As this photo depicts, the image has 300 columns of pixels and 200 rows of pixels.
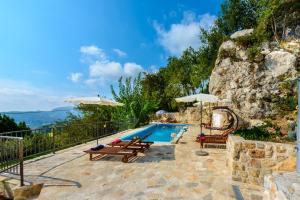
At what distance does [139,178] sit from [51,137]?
5842mm

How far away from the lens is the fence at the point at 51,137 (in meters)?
5.94

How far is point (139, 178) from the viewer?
525 centimetres

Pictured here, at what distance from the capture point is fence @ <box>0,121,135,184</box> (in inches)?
234

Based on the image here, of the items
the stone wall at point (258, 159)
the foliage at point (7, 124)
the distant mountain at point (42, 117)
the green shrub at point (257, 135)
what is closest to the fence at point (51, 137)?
the distant mountain at point (42, 117)

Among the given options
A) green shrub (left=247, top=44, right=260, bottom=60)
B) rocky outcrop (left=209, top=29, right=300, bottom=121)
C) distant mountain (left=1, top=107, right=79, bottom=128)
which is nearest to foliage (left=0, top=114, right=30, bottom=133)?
distant mountain (left=1, top=107, right=79, bottom=128)

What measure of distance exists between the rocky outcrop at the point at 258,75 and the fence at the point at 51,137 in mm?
10273

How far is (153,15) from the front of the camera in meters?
20.9

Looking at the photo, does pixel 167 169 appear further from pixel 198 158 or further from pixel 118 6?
pixel 118 6

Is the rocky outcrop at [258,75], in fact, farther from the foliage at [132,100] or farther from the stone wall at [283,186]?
the stone wall at [283,186]

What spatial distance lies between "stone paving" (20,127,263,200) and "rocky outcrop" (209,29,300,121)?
12428 millimetres

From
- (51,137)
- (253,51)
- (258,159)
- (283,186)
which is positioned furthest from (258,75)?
(283,186)

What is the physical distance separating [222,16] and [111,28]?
16784 mm

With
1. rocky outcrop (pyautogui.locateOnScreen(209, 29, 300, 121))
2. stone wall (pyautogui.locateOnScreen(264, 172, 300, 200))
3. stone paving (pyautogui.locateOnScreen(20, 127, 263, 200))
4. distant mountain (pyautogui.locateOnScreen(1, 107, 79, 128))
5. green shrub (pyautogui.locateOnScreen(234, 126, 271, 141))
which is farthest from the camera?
distant mountain (pyautogui.locateOnScreen(1, 107, 79, 128))

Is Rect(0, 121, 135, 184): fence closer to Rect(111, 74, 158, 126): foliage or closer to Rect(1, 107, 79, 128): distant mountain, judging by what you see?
Rect(1, 107, 79, 128): distant mountain
